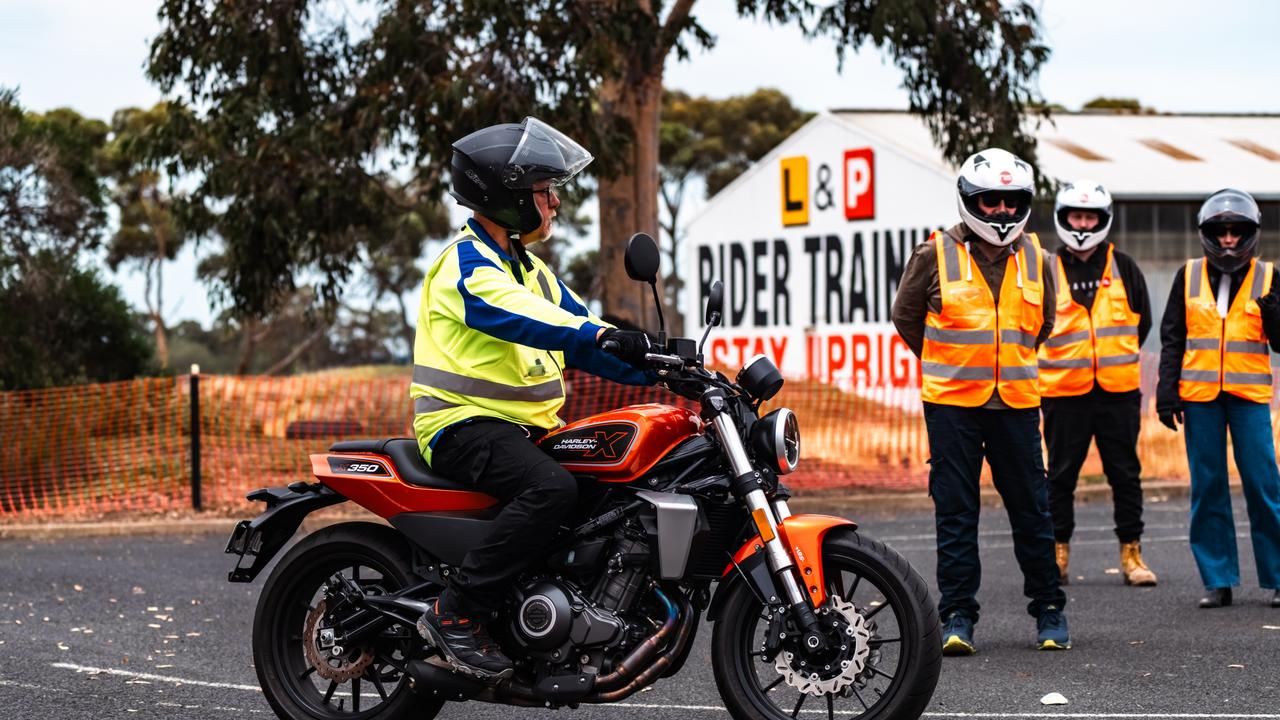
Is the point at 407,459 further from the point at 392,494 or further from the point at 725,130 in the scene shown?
the point at 725,130

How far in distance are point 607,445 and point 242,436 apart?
42.7 ft

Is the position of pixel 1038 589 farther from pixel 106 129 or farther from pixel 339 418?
pixel 106 129

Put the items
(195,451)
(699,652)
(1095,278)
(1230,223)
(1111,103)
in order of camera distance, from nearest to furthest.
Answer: (699,652)
(1230,223)
(1095,278)
(195,451)
(1111,103)

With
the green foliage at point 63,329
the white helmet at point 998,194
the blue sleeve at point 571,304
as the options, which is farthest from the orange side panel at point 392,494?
the green foliage at point 63,329

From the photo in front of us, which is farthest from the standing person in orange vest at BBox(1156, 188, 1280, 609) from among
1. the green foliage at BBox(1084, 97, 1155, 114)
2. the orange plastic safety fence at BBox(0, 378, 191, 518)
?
the green foliage at BBox(1084, 97, 1155, 114)

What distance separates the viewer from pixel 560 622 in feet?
18.1

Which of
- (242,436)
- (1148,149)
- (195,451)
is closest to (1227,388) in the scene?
(195,451)

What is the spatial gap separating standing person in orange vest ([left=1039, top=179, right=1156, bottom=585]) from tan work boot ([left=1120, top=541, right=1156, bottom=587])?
1 cm

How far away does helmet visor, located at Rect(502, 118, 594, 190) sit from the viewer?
5781 mm

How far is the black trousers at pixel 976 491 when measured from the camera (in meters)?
7.78

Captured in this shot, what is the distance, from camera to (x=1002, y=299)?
7.80 meters

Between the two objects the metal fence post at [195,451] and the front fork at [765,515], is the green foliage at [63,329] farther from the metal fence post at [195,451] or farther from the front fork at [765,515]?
the front fork at [765,515]

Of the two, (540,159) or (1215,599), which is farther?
(1215,599)

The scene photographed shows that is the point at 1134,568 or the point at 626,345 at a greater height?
the point at 626,345
